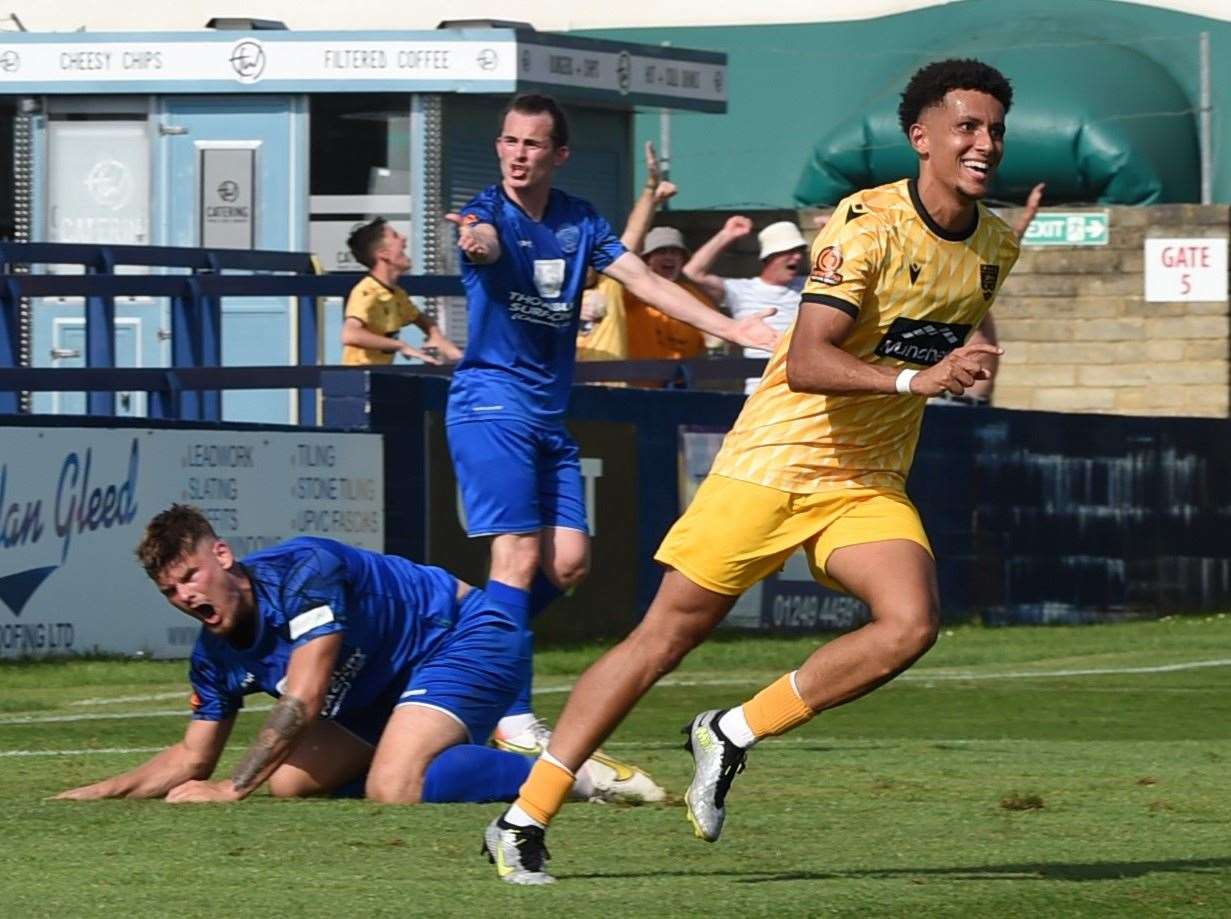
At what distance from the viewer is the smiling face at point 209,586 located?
744 cm

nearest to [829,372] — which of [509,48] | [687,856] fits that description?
[687,856]

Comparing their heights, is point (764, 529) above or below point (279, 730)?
above

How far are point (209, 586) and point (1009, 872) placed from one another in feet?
7.43

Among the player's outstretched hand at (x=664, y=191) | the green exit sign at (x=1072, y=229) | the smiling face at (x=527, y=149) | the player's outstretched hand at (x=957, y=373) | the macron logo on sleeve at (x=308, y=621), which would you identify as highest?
the green exit sign at (x=1072, y=229)

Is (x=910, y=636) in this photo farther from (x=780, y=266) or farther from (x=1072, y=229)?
(x=1072, y=229)

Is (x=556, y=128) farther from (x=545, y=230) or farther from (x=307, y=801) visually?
(x=307, y=801)

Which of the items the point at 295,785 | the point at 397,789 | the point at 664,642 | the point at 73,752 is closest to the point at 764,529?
the point at 664,642

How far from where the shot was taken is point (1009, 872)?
664 cm

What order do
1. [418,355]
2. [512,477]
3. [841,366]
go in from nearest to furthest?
[841,366]
[512,477]
[418,355]

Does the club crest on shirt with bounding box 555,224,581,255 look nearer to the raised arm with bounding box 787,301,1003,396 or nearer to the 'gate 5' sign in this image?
the raised arm with bounding box 787,301,1003,396

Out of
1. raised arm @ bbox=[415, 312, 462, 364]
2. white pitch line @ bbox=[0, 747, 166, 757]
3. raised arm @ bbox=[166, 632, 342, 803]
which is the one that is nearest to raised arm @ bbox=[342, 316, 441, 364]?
raised arm @ bbox=[415, 312, 462, 364]

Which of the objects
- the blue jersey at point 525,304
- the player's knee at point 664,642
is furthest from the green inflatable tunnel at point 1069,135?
the player's knee at point 664,642

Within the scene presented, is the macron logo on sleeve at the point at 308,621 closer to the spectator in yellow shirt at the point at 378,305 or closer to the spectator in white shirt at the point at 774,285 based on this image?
the spectator in yellow shirt at the point at 378,305

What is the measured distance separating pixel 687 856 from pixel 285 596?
146cm
